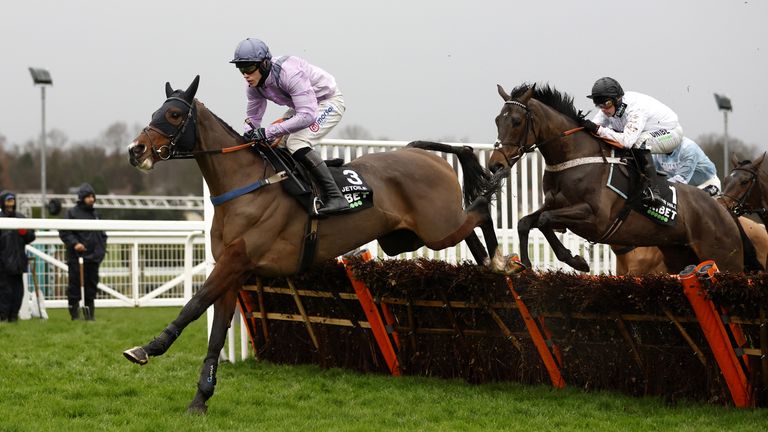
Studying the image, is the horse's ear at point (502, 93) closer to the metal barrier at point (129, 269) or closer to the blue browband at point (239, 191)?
the blue browband at point (239, 191)

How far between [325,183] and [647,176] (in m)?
2.56

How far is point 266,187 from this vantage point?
258 inches

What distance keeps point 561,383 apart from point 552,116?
202 centimetres

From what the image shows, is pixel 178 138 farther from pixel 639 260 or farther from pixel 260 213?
pixel 639 260

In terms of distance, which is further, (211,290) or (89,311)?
(89,311)

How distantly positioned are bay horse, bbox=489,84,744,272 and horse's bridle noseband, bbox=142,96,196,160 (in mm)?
2108

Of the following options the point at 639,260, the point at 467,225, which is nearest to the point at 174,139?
the point at 467,225

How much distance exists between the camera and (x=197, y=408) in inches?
238

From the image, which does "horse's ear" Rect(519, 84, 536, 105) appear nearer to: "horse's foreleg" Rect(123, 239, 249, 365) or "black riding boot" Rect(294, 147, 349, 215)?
"black riding boot" Rect(294, 147, 349, 215)

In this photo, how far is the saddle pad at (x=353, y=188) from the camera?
6.84 metres

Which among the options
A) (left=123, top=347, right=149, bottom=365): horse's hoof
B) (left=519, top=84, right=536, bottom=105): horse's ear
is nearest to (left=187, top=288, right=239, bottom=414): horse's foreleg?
(left=123, top=347, right=149, bottom=365): horse's hoof

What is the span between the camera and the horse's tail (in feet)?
25.4

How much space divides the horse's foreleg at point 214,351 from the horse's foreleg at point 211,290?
0.42 ft

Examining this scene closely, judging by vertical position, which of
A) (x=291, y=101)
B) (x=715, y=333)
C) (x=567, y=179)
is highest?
(x=291, y=101)
